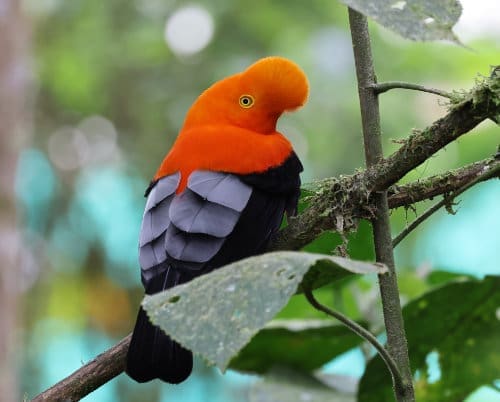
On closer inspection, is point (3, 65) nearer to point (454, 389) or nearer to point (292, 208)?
point (292, 208)

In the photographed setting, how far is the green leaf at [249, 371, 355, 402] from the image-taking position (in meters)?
2.22

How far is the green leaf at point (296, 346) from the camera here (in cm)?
236

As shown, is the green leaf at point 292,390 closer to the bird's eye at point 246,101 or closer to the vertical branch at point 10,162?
the bird's eye at point 246,101

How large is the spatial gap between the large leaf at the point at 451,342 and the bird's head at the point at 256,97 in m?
0.88

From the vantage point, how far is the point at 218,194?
2221 millimetres

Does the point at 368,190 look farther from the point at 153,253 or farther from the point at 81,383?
the point at 81,383

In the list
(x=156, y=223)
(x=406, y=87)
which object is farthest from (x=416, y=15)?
(x=156, y=223)

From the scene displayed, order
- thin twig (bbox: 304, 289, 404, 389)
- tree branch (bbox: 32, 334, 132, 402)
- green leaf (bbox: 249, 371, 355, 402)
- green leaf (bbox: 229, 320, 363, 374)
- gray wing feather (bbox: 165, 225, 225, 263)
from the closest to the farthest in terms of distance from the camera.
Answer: thin twig (bbox: 304, 289, 404, 389) → tree branch (bbox: 32, 334, 132, 402) → gray wing feather (bbox: 165, 225, 225, 263) → green leaf (bbox: 249, 371, 355, 402) → green leaf (bbox: 229, 320, 363, 374)

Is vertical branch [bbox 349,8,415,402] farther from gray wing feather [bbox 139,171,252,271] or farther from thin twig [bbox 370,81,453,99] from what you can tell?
gray wing feather [bbox 139,171,252,271]

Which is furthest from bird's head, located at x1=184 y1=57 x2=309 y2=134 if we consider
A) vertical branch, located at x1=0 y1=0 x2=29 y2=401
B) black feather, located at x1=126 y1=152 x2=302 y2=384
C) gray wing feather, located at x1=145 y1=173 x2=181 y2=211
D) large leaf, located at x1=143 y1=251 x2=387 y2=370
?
vertical branch, located at x1=0 y1=0 x2=29 y2=401

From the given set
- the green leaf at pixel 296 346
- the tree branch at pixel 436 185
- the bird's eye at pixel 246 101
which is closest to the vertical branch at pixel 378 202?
the tree branch at pixel 436 185

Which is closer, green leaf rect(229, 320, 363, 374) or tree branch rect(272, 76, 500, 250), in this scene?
tree branch rect(272, 76, 500, 250)

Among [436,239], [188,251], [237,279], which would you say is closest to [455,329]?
[188,251]

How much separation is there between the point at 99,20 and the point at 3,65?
310 centimetres
